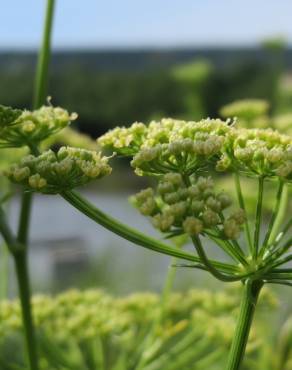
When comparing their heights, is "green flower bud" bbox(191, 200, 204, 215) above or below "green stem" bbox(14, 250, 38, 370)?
above

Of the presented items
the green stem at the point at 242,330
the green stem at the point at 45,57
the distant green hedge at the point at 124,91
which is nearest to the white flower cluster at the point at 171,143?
the green stem at the point at 242,330

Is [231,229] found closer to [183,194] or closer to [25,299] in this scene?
[183,194]

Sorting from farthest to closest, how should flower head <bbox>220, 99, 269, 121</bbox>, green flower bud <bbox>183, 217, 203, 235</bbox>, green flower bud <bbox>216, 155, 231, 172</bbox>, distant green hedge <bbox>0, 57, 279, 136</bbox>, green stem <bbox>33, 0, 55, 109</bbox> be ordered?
distant green hedge <bbox>0, 57, 279, 136</bbox> < flower head <bbox>220, 99, 269, 121</bbox> < green stem <bbox>33, 0, 55, 109</bbox> < green flower bud <bbox>216, 155, 231, 172</bbox> < green flower bud <bbox>183, 217, 203, 235</bbox>

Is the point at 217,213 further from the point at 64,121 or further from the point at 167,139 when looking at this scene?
the point at 64,121

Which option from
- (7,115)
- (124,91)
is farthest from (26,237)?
(124,91)

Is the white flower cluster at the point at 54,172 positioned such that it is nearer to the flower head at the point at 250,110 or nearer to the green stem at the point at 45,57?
the green stem at the point at 45,57

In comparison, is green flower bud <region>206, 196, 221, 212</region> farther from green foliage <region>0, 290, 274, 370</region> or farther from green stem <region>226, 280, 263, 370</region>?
green foliage <region>0, 290, 274, 370</region>

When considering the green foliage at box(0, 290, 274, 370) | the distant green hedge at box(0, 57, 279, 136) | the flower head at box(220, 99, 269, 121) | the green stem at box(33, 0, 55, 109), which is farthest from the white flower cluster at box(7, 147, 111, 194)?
the distant green hedge at box(0, 57, 279, 136)
